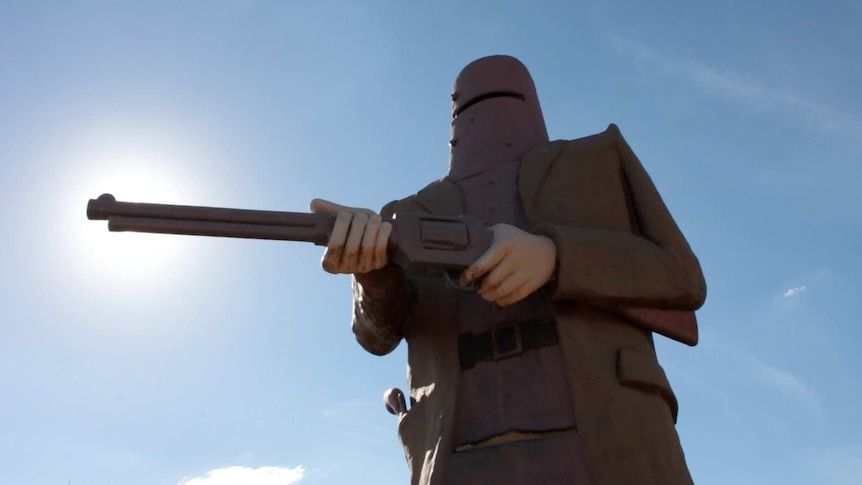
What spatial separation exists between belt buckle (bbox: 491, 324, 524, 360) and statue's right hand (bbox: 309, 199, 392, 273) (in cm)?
55

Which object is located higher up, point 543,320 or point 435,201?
point 435,201

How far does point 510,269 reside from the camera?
314 centimetres

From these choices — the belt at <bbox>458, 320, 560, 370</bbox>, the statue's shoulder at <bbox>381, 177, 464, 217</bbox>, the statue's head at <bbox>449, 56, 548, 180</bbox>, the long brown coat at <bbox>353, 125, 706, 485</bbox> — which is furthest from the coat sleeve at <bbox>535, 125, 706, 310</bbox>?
the statue's head at <bbox>449, 56, 548, 180</bbox>

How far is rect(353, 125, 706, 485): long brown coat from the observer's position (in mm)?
3127

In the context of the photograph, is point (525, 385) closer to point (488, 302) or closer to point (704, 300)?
point (488, 302)

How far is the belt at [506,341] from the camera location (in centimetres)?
332

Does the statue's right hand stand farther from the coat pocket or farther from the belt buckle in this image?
the coat pocket

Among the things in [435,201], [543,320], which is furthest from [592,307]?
[435,201]

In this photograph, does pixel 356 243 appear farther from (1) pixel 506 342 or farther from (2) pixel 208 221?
(1) pixel 506 342

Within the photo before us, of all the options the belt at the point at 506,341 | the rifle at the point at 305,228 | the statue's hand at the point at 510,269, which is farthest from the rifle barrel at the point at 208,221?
the belt at the point at 506,341

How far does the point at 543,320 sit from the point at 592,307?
0.22 meters

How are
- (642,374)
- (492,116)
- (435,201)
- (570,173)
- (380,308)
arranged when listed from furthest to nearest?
(492,116) → (435,201) → (570,173) → (380,308) → (642,374)

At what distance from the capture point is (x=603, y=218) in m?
3.71

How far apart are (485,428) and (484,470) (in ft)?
0.59
